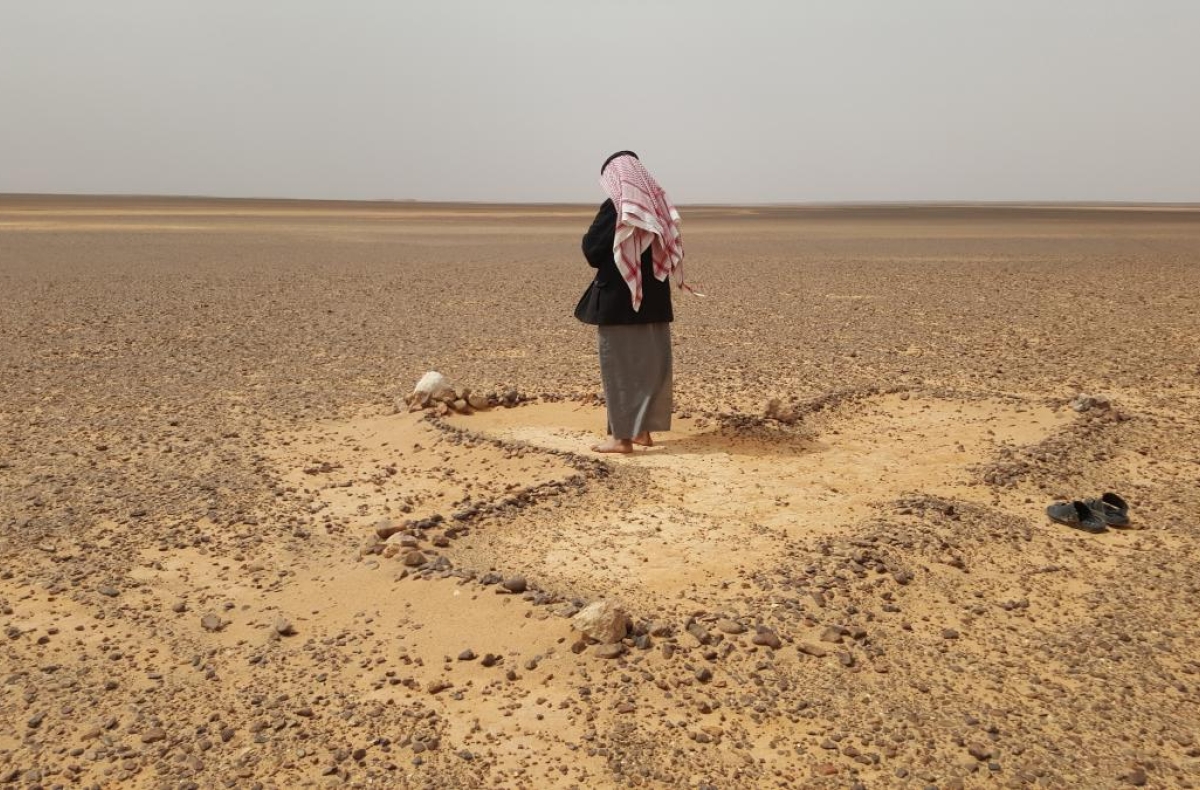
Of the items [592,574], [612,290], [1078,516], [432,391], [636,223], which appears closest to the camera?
[592,574]

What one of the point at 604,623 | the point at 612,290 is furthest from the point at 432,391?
the point at 604,623

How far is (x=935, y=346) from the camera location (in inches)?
460

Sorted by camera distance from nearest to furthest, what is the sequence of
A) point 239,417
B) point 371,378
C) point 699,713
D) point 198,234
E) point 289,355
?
point 699,713 < point 239,417 < point 371,378 < point 289,355 < point 198,234

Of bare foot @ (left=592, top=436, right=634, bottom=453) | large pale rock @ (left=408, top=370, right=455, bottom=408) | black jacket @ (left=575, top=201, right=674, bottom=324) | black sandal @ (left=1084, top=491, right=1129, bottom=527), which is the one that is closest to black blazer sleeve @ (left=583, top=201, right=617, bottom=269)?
black jacket @ (left=575, top=201, right=674, bottom=324)

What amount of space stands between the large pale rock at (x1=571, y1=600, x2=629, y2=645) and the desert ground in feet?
0.09

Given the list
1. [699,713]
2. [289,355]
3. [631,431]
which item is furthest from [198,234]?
[699,713]

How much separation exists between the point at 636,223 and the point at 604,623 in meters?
3.12

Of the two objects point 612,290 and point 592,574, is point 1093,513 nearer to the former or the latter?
point 592,574

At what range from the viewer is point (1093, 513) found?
18.1 ft

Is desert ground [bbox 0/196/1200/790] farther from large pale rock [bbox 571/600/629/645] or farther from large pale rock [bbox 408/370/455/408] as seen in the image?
large pale rock [bbox 408/370/455/408]

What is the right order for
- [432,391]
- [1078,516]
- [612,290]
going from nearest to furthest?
[1078,516]
[612,290]
[432,391]

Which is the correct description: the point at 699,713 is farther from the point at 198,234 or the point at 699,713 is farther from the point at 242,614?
the point at 198,234

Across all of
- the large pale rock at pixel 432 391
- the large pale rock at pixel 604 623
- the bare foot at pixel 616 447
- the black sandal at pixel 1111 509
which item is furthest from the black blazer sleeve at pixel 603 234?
the black sandal at pixel 1111 509

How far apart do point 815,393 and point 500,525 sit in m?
4.18
